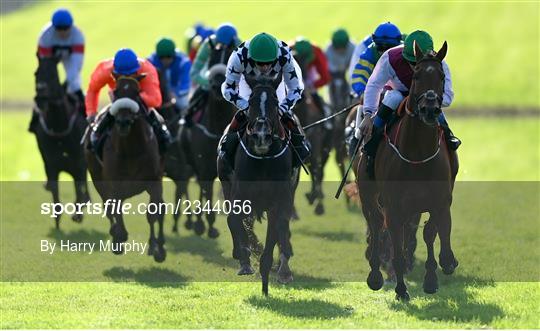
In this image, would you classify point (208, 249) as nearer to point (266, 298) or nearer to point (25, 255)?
point (25, 255)

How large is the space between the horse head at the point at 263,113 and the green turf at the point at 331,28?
39.3 meters

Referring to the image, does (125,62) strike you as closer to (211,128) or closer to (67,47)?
(211,128)

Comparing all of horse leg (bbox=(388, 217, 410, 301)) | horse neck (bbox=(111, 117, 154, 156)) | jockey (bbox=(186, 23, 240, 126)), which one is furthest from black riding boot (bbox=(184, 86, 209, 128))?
horse leg (bbox=(388, 217, 410, 301))

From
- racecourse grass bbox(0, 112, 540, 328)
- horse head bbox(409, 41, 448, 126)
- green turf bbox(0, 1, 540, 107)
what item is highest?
green turf bbox(0, 1, 540, 107)

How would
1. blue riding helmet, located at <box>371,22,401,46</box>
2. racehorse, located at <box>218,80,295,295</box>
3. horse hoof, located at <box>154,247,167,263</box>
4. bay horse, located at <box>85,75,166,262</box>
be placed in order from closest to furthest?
racehorse, located at <box>218,80,295,295</box>, blue riding helmet, located at <box>371,22,401,46</box>, bay horse, located at <box>85,75,166,262</box>, horse hoof, located at <box>154,247,167,263</box>

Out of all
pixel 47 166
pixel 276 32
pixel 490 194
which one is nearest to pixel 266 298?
pixel 47 166

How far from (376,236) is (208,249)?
3819mm

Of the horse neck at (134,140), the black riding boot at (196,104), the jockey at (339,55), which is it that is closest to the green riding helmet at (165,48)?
the black riding boot at (196,104)

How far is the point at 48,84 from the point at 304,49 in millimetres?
4317

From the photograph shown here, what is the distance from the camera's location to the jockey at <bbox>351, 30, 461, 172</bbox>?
Result: 436 inches

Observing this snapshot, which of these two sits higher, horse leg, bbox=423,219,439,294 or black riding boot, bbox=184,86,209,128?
black riding boot, bbox=184,86,209,128

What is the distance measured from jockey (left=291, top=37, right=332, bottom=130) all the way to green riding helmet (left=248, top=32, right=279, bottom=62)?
7384 mm

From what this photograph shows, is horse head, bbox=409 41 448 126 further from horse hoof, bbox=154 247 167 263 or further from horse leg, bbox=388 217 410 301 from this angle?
horse hoof, bbox=154 247 167 263

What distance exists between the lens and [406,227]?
1241cm
